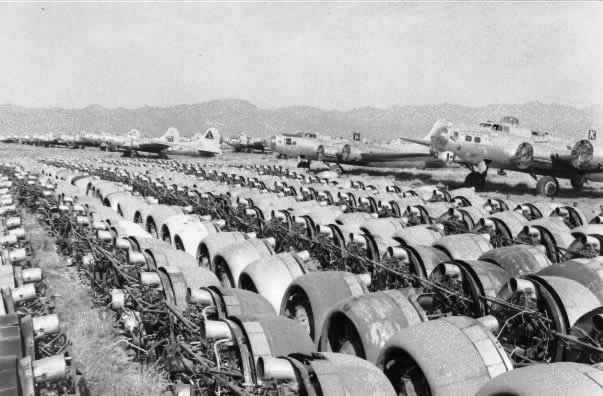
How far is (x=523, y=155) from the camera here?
28.6 metres

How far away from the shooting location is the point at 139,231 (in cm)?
1500

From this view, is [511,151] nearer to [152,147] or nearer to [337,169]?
[337,169]

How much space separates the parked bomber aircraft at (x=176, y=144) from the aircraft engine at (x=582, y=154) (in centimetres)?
4263

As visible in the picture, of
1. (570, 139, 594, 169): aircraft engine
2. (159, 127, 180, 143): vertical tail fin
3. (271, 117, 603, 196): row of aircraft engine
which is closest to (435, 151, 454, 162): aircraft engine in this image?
(271, 117, 603, 196): row of aircraft engine

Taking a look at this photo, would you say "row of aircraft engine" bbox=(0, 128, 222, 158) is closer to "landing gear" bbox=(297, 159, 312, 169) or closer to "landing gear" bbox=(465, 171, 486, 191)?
"landing gear" bbox=(297, 159, 312, 169)

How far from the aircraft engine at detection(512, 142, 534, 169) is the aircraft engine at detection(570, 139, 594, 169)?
7.00 feet

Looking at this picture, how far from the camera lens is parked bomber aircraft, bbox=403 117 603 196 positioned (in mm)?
29172

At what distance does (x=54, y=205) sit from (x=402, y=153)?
29.7 m

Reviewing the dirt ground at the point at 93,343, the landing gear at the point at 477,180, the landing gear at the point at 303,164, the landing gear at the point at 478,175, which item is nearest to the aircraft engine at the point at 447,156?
the landing gear at the point at 478,175

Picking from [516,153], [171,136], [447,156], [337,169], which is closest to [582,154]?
[516,153]

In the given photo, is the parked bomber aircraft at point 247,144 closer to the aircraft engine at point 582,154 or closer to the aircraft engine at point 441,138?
the aircraft engine at point 441,138

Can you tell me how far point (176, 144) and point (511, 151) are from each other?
139 feet

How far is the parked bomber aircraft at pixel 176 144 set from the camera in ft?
199

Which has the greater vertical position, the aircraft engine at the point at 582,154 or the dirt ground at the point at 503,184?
the aircraft engine at the point at 582,154
